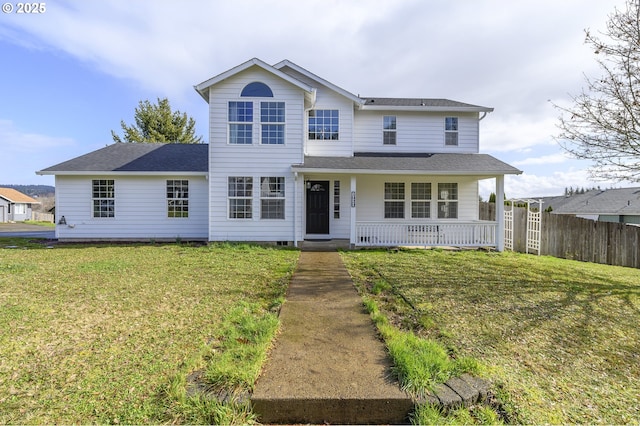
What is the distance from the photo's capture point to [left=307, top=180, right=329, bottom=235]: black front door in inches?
517

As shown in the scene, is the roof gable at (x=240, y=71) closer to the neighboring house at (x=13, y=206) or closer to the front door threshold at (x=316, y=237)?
the front door threshold at (x=316, y=237)

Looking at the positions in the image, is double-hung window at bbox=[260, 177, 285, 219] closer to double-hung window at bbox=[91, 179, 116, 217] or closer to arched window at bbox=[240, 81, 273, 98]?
arched window at bbox=[240, 81, 273, 98]

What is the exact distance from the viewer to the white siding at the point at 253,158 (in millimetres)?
11609

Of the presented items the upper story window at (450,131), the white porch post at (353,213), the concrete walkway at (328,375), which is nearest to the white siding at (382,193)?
the white porch post at (353,213)

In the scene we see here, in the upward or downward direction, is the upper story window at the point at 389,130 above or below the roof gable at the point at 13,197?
above

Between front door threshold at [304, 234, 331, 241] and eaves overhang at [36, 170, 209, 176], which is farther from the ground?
eaves overhang at [36, 170, 209, 176]

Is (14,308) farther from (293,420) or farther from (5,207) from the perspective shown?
(5,207)

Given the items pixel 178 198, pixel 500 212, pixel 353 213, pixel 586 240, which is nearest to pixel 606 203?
pixel 586 240

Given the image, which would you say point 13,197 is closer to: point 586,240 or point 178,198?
point 178,198

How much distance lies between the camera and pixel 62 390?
284cm

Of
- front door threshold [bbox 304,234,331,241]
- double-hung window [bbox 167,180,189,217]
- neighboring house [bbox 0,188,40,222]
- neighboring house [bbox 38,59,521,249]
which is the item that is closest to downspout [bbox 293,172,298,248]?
neighboring house [bbox 38,59,521,249]

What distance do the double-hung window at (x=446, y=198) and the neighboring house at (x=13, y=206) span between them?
2214 inches

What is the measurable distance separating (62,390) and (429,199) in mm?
12939

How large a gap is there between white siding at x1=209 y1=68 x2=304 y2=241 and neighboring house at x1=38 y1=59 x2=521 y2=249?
1.5 inches
